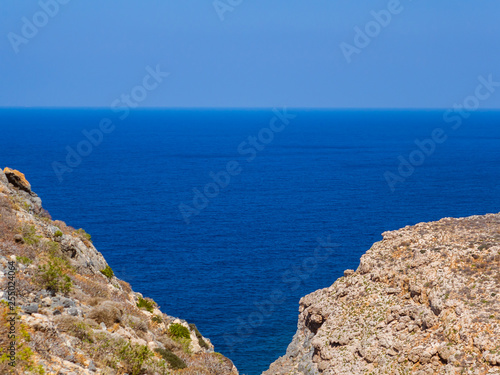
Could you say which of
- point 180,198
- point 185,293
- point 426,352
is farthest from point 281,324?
point 180,198

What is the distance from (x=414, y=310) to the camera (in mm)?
34375

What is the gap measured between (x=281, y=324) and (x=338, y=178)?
109026mm

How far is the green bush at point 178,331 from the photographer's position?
111 feet

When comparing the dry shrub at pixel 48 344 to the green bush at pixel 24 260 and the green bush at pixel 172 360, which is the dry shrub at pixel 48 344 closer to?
the green bush at pixel 172 360

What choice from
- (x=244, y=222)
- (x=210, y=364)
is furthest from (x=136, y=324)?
(x=244, y=222)

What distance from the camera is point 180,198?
147250mm

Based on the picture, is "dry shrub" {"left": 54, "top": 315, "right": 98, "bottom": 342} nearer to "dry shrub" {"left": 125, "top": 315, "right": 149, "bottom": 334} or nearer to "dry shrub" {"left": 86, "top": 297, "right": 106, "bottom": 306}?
"dry shrub" {"left": 86, "top": 297, "right": 106, "bottom": 306}

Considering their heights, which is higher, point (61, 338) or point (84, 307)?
point (84, 307)

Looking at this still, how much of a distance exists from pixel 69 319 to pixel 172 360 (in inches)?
253

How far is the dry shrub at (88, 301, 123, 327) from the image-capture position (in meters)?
26.1

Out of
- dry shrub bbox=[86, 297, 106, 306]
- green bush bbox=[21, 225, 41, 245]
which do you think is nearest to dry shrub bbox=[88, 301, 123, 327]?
dry shrub bbox=[86, 297, 106, 306]

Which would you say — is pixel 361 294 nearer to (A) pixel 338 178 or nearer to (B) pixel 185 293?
(B) pixel 185 293

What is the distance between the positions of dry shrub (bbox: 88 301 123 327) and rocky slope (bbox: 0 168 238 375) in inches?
1.9

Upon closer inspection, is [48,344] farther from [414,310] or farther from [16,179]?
[16,179]
